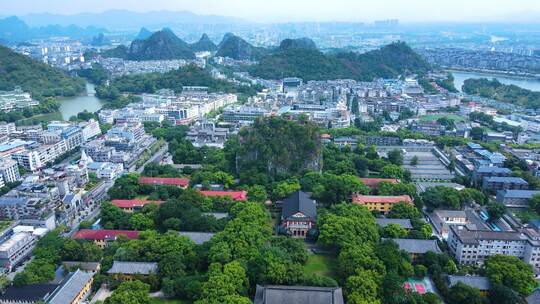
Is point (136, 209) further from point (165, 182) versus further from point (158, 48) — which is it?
point (158, 48)

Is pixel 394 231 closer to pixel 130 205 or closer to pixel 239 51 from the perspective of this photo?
pixel 130 205

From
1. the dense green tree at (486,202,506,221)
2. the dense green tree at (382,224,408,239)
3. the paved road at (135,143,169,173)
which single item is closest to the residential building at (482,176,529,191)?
the dense green tree at (486,202,506,221)

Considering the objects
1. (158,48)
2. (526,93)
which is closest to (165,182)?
(526,93)

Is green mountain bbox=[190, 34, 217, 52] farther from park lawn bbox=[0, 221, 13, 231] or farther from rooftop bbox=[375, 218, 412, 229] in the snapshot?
rooftop bbox=[375, 218, 412, 229]

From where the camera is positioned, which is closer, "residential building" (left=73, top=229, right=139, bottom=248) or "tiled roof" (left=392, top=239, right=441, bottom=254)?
"tiled roof" (left=392, top=239, right=441, bottom=254)

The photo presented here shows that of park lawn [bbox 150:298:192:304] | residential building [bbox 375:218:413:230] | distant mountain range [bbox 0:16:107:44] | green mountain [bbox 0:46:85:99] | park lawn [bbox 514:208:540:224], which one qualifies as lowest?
park lawn [bbox 514:208:540:224]

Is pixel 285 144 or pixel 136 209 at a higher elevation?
pixel 285 144

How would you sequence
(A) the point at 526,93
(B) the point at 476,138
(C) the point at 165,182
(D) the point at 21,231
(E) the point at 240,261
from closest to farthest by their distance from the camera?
(E) the point at 240,261 < (D) the point at 21,231 < (C) the point at 165,182 < (B) the point at 476,138 < (A) the point at 526,93
